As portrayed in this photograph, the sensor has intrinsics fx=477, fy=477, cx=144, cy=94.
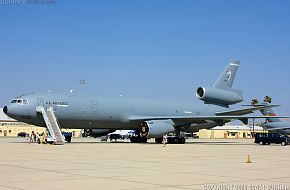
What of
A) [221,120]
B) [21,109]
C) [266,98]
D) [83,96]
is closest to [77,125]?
[83,96]

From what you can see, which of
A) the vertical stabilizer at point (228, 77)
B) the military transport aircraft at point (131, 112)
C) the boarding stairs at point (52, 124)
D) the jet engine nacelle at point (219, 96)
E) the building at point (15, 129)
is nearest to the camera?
the boarding stairs at point (52, 124)

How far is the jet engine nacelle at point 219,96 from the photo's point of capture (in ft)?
180

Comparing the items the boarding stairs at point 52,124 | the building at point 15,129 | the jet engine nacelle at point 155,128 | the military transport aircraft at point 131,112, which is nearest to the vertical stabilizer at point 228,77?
the military transport aircraft at point 131,112

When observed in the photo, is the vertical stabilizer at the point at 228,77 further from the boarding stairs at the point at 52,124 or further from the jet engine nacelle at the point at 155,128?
the boarding stairs at the point at 52,124

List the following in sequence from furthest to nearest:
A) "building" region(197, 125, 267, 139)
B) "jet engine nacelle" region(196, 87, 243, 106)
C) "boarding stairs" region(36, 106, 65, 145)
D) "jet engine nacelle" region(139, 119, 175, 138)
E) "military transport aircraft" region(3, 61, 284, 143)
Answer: "building" region(197, 125, 267, 139) < "jet engine nacelle" region(196, 87, 243, 106) < "jet engine nacelle" region(139, 119, 175, 138) < "military transport aircraft" region(3, 61, 284, 143) < "boarding stairs" region(36, 106, 65, 145)

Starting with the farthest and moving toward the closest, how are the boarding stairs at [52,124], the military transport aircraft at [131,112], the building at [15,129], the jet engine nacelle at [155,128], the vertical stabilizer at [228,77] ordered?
1. the building at [15,129]
2. the vertical stabilizer at [228,77]
3. the jet engine nacelle at [155,128]
4. the military transport aircraft at [131,112]
5. the boarding stairs at [52,124]

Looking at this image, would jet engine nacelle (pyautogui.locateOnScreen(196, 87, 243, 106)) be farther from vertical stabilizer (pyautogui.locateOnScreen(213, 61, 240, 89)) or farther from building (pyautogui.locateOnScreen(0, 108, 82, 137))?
building (pyautogui.locateOnScreen(0, 108, 82, 137))

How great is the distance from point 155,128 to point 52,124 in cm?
1032

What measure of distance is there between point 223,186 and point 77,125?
34.7 m

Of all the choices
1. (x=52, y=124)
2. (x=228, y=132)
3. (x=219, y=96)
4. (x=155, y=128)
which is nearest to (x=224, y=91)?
(x=219, y=96)

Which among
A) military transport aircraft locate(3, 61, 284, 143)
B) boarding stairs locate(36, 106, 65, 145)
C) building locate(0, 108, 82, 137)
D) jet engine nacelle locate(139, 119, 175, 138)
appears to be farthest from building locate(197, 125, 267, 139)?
boarding stairs locate(36, 106, 65, 145)

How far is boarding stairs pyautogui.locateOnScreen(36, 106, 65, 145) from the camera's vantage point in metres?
41.5

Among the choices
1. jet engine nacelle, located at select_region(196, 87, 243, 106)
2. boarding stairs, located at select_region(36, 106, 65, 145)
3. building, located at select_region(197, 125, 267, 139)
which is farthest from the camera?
building, located at select_region(197, 125, 267, 139)

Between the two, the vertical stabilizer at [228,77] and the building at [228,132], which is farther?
the building at [228,132]
